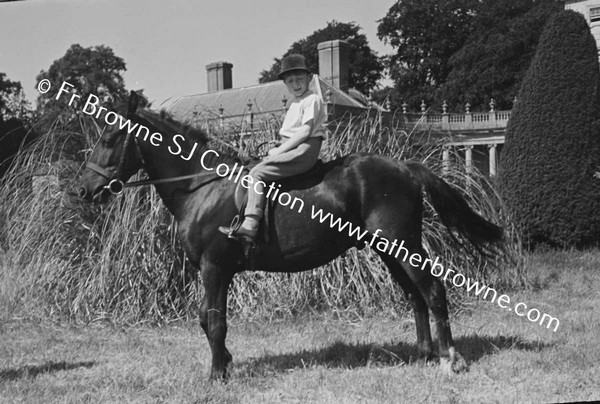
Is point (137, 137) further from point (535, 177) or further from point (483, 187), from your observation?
point (535, 177)

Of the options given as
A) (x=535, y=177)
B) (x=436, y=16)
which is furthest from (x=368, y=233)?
(x=535, y=177)

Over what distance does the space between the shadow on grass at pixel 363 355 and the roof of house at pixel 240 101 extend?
324cm

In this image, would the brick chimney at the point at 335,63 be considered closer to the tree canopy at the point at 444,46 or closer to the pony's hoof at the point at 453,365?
the tree canopy at the point at 444,46

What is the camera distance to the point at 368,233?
4699mm

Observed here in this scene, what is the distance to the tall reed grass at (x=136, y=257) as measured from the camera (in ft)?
22.2

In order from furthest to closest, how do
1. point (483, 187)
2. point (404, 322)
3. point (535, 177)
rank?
point (535, 177) → point (483, 187) → point (404, 322)

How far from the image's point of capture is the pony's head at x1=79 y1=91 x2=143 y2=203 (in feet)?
14.5

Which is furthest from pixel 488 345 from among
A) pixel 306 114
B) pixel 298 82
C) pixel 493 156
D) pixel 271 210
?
pixel 493 156

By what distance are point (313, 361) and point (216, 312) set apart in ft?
3.37

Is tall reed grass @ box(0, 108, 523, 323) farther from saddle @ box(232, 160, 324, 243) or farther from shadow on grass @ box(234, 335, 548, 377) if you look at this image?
saddle @ box(232, 160, 324, 243)

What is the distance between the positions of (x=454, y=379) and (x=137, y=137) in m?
2.89

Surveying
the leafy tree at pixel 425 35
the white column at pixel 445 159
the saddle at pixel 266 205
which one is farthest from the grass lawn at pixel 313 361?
the leafy tree at pixel 425 35

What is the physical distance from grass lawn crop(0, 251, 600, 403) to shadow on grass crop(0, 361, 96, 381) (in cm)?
1

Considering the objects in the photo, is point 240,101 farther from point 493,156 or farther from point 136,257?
point 493,156
